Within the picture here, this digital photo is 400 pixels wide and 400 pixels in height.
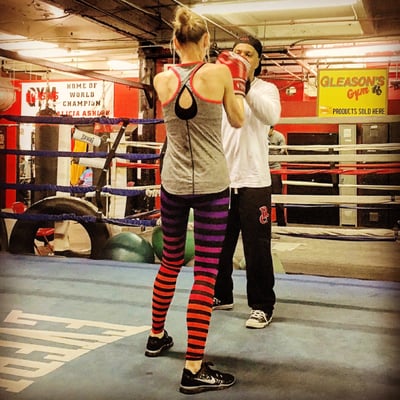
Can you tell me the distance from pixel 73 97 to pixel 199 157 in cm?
784

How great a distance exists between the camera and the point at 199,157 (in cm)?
187

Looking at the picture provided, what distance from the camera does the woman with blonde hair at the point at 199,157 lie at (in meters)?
1.81

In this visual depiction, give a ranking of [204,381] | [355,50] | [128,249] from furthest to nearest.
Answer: [355,50] → [128,249] → [204,381]

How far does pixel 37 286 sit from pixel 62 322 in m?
0.79

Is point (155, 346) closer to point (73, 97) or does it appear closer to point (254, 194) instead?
point (254, 194)

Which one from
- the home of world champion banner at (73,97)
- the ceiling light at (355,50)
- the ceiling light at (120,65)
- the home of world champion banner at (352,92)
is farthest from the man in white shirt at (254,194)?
the ceiling light at (120,65)

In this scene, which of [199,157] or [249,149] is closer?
[199,157]

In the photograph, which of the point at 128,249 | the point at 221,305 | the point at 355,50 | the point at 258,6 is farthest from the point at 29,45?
the point at 221,305

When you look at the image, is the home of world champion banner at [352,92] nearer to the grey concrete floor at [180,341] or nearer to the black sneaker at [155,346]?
the grey concrete floor at [180,341]

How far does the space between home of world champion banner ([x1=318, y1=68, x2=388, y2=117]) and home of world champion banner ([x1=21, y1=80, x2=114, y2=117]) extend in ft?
11.8

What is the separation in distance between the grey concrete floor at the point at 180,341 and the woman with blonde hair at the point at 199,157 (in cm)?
17

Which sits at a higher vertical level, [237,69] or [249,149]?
[237,69]

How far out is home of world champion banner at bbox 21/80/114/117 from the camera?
355 inches

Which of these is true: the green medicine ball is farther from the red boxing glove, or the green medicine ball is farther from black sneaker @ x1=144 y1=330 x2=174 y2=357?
the red boxing glove
